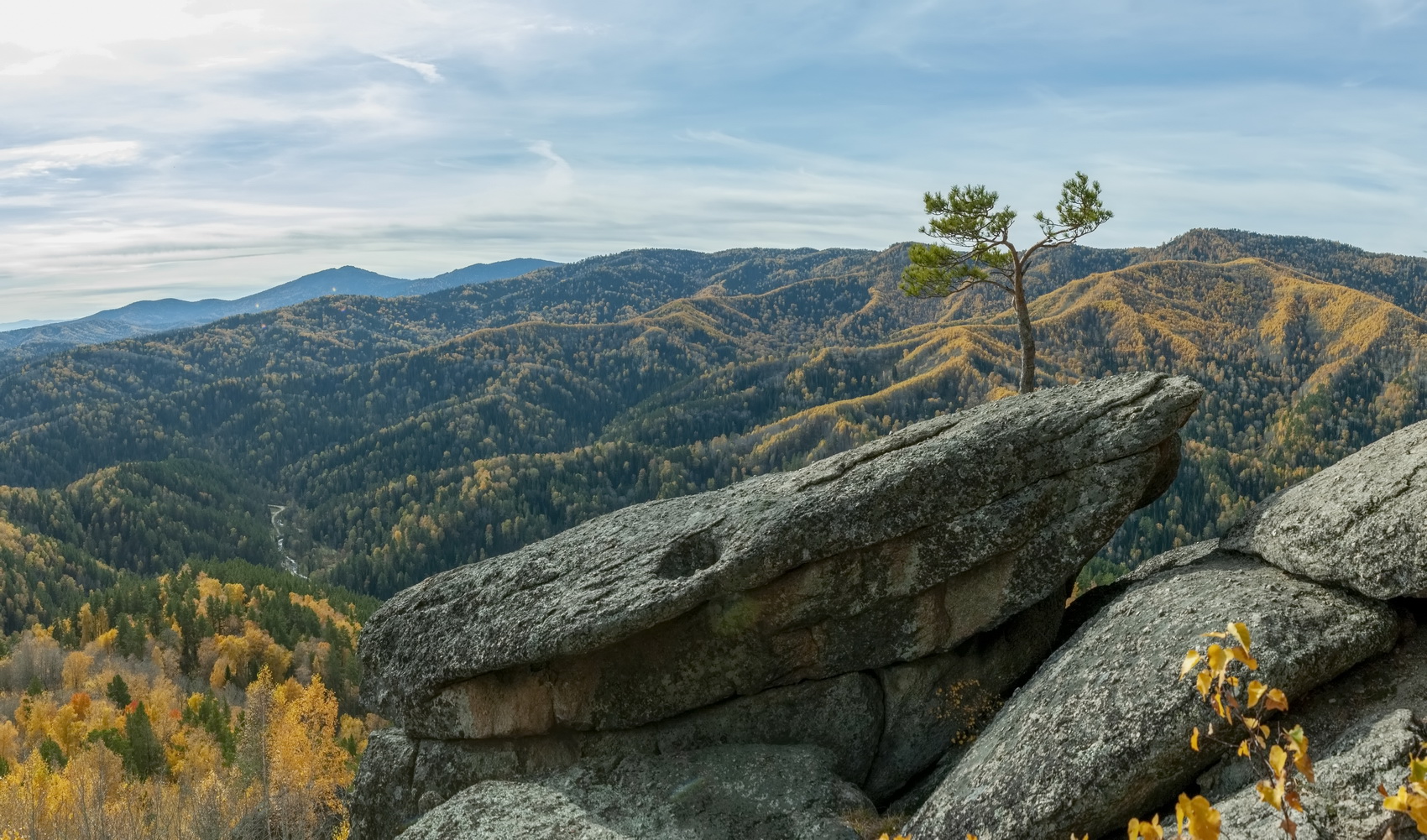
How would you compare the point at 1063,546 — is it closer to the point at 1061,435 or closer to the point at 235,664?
the point at 1061,435

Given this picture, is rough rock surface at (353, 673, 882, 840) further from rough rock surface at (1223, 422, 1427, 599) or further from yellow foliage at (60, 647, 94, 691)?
yellow foliage at (60, 647, 94, 691)

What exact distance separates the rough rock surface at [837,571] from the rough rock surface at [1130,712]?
14.1 ft

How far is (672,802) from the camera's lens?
2172cm

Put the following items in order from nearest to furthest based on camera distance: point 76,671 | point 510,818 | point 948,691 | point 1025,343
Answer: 1. point 510,818
2. point 948,691
3. point 1025,343
4. point 76,671

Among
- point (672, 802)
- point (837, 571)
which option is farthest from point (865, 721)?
point (672, 802)

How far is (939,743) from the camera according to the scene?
22578 mm

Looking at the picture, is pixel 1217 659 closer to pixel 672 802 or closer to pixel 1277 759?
pixel 1277 759

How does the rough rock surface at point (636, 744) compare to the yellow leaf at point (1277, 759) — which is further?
the rough rock surface at point (636, 744)

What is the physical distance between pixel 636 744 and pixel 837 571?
7.96 m

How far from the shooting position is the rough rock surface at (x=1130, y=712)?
15516mm

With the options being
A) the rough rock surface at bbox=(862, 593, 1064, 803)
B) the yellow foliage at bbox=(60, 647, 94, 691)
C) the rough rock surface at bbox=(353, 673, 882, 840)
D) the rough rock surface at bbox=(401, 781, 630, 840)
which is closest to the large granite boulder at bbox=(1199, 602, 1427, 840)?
the rough rock surface at bbox=(862, 593, 1064, 803)

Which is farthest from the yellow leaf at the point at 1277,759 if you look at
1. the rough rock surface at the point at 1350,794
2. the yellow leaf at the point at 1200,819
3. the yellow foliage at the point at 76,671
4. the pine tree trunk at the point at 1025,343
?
the yellow foliage at the point at 76,671

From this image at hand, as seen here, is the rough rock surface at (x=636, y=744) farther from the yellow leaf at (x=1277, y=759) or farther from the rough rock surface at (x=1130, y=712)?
the yellow leaf at (x=1277, y=759)

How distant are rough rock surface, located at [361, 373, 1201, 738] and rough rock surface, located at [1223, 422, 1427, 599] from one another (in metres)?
3.74
